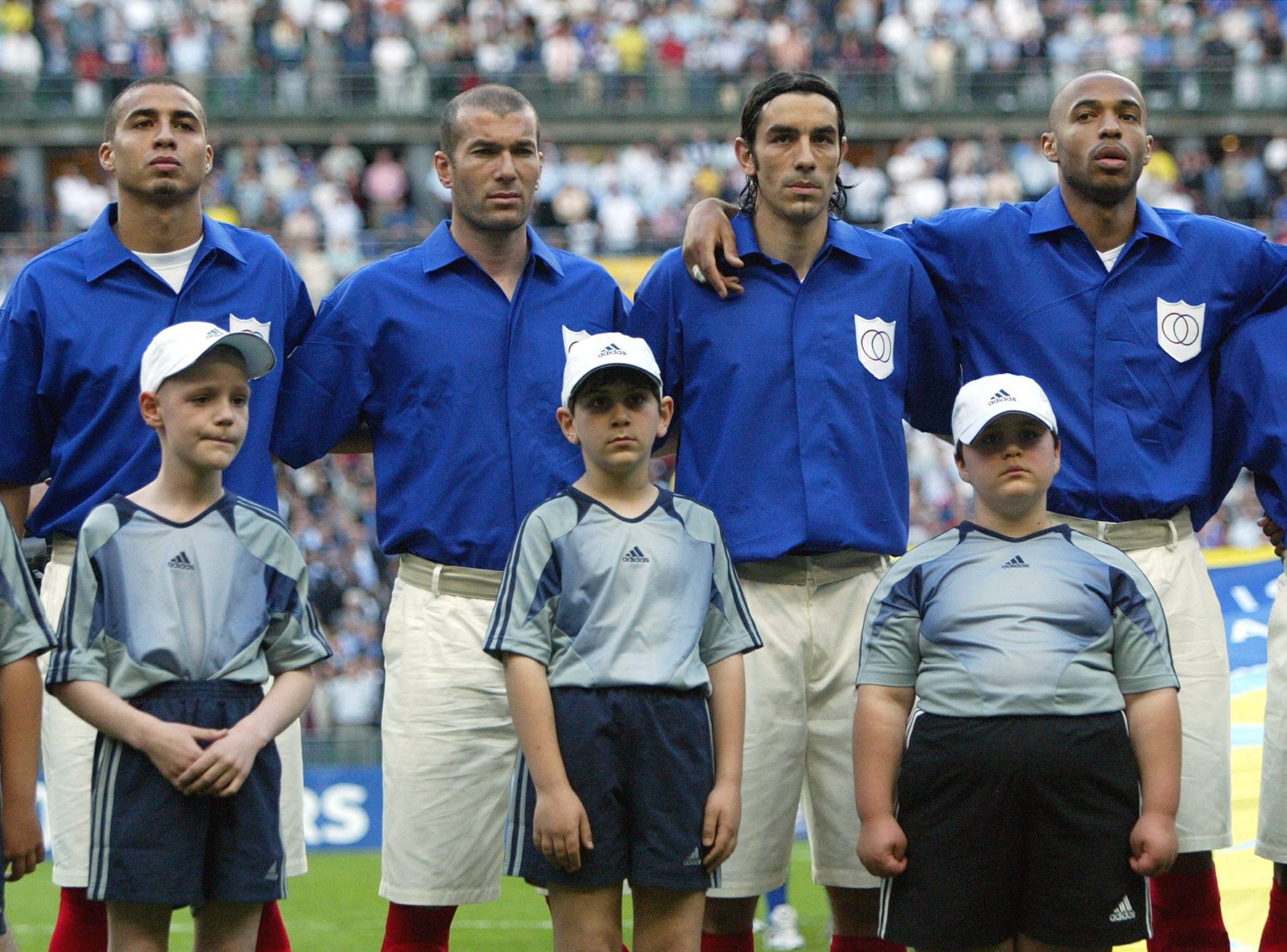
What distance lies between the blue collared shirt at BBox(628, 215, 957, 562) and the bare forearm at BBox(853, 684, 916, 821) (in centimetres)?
54

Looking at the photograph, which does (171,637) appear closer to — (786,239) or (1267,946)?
(786,239)

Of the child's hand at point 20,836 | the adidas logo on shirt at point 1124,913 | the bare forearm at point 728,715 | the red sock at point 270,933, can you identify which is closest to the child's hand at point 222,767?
the child's hand at point 20,836

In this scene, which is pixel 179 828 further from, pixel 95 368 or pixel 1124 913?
pixel 1124 913

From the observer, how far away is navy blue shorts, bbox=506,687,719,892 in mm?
4223

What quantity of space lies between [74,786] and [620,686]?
1.54 m

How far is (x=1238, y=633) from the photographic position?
755 centimetres

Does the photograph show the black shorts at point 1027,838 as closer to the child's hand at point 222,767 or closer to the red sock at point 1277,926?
the red sock at point 1277,926

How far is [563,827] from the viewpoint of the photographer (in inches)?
163

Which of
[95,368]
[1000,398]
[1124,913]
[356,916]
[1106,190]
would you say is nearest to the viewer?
[1124,913]

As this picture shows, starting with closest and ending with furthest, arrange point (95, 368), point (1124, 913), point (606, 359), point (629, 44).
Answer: point (1124, 913), point (606, 359), point (95, 368), point (629, 44)

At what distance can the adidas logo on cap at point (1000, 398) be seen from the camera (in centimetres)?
452

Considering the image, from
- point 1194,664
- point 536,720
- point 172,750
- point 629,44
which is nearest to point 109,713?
point 172,750

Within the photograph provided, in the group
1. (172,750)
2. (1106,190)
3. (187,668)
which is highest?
(1106,190)

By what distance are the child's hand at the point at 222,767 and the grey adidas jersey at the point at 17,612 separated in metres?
0.46
